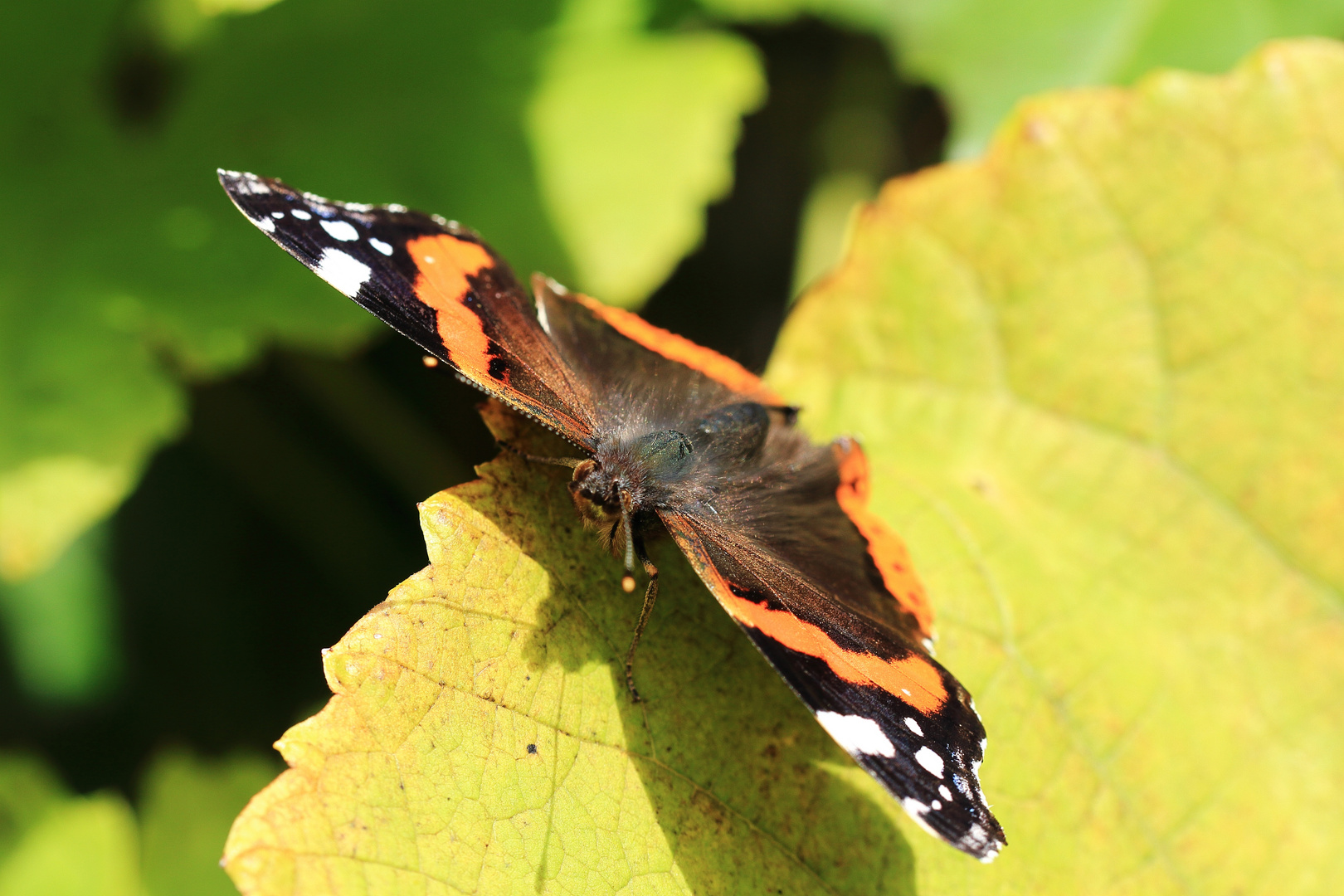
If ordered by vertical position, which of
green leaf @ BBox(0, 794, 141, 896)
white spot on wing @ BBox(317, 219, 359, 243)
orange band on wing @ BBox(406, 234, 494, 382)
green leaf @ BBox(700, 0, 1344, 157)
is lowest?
green leaf @ BBox(0, 794, 141, 896)

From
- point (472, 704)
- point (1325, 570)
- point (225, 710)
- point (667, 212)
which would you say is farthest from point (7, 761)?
point (1325, 570)

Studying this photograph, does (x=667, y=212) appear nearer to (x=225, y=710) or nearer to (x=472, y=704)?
(x=472, y=704)

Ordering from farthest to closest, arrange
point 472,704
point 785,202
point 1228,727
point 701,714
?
point 785,202 → point 1228,727 → point 701,714 → point 472,704

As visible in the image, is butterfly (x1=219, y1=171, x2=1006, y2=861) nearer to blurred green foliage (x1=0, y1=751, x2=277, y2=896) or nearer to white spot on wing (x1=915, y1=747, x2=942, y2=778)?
white spot on wing (x1=915, y1=747, x2=942, y2=778)

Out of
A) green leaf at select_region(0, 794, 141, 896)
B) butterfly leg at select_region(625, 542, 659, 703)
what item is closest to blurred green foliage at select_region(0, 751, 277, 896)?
green leaf at select_region(0, 794, 141, 896)

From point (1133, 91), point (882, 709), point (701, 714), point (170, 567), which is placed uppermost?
point (1133, 91)

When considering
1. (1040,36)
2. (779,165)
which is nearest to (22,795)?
(779,165)

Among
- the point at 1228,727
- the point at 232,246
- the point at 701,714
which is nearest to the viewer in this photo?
the point at 701,714
